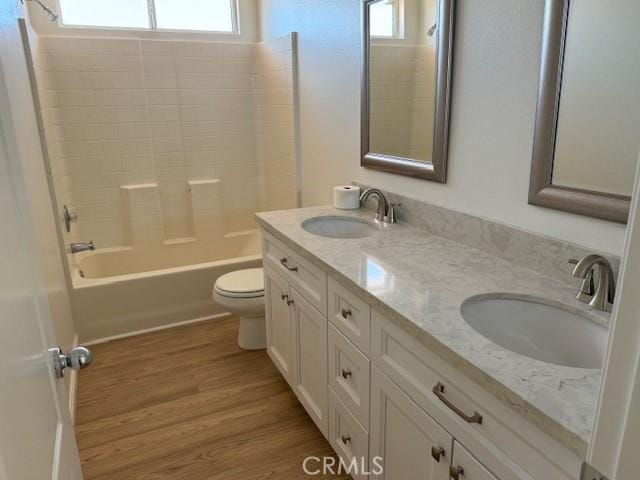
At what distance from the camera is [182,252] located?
371 centimetres

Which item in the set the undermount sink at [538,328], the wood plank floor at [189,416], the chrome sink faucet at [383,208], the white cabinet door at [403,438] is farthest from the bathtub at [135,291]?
the undermount sink at [538,328]

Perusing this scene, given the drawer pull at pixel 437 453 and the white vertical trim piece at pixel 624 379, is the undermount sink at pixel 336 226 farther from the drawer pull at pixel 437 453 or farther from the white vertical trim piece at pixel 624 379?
the white vertical trim piece at pixel 624 379

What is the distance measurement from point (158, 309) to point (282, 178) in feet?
4.17

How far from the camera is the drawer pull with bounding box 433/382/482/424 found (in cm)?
99

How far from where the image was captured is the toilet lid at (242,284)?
8.52ft

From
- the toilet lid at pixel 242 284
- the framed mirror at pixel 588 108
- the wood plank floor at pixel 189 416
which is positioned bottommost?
the wood plank floor at pixel 189 416

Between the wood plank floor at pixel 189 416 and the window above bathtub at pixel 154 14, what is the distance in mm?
2259

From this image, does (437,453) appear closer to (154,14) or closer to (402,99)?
(402,99)

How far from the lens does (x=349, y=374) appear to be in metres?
1.60

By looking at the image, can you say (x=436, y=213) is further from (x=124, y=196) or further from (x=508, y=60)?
(x=124, y=196)

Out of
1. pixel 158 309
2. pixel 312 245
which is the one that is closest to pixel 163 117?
pixel 158 309

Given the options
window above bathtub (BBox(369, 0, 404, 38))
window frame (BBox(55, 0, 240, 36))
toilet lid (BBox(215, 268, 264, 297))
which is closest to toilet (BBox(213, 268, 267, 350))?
toilet lid (BBox(215, 268, 264, 297))

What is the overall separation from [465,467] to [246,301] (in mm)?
1720

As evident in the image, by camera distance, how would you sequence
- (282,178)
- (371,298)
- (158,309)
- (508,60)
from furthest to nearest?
(282,178) < (158,309) < (508,60) < (371,298)
